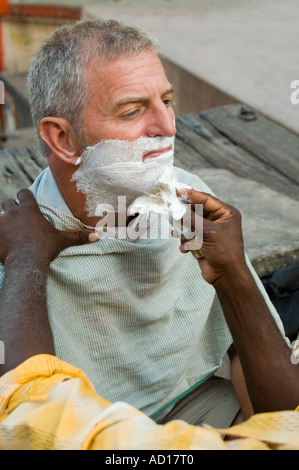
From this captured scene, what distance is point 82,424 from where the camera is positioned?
4.56 feet

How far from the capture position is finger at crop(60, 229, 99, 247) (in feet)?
7.03

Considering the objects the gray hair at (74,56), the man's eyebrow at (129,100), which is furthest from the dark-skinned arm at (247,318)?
the gray hair at (74,56)

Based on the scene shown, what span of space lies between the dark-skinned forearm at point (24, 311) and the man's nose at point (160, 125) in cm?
53

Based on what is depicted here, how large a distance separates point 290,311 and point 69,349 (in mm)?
992

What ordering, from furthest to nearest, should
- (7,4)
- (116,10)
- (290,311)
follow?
(7,4)
(116,10)
(290,311)

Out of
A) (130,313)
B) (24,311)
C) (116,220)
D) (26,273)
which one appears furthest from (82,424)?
(116,220)

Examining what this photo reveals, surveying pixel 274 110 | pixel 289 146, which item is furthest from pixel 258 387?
pixel 274 110

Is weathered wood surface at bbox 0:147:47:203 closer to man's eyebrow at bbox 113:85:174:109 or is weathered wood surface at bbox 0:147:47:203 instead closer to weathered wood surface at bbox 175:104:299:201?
weathered wood surface at bbox 175:104:299:201

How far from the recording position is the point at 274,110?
16.4 feet

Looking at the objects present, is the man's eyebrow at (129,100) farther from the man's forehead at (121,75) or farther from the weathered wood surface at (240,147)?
the weathered wood surface at (240,147)

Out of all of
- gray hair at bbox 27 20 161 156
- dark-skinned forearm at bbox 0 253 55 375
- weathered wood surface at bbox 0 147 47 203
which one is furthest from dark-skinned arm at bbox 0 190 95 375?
weathered wood surface at bbox 0 147 47 203

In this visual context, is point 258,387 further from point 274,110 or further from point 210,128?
point 274,110

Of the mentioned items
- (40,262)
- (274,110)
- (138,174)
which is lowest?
(274,110)

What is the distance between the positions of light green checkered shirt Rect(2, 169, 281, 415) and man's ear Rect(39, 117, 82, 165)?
0.41 ft
